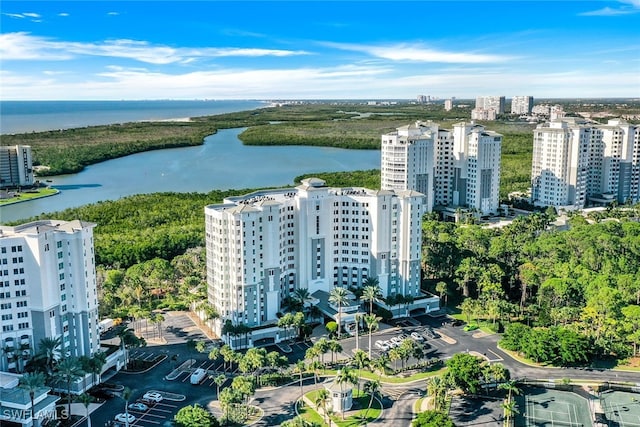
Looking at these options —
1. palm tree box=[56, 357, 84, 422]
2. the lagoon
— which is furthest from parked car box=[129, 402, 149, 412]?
the lagoon

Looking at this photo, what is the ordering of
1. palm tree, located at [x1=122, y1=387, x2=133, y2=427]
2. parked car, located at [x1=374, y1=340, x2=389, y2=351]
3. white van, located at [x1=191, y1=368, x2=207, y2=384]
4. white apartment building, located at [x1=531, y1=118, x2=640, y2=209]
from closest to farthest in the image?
palm tree, located at [x1=122, y1=387, x2=133, y2=427] < white van, located at [x1=191, y1=368, x2=207, y2=384] < parked car, located at [x1=374, y1=340, x2=389, y2=351] < white apartment building, located at [x1=531, y1=118, x2=640, y2=209]

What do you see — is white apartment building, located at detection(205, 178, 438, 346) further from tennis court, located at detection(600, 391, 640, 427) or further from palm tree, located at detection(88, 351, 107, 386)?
tennis court, located at detection(600, 391, 640, 427)

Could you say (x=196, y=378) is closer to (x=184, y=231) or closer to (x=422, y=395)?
(x=422, y=395)

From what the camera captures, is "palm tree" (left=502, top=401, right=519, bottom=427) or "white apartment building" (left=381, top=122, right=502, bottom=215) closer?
"palm tree" (left=502, top=401, right=519, bottom=427)

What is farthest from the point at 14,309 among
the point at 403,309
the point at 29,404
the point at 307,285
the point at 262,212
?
the point at 403,309

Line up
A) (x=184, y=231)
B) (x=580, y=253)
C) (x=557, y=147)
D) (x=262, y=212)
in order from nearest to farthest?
(x=262, y=212) → (x=580, y=253) → (x=184, y=231) → (x=557, y=147)

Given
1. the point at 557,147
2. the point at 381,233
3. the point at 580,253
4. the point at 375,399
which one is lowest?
the point at 375,399
